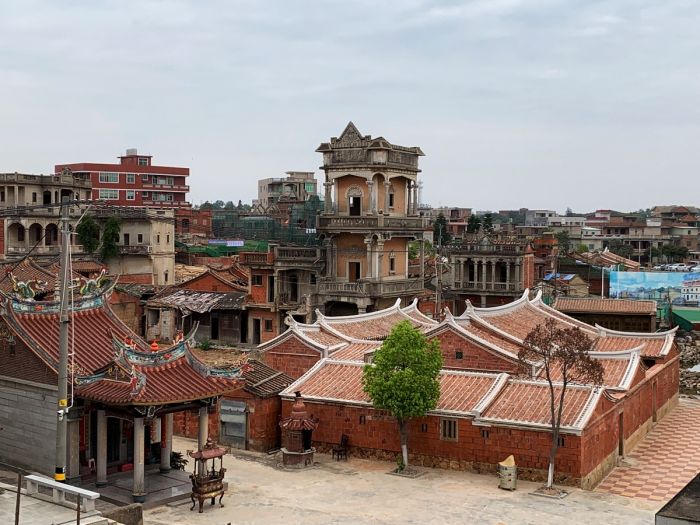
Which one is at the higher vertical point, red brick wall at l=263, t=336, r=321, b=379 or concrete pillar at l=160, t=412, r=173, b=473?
red brick wall at l=263, t=336, r=321, b=379

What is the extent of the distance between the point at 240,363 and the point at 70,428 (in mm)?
5523

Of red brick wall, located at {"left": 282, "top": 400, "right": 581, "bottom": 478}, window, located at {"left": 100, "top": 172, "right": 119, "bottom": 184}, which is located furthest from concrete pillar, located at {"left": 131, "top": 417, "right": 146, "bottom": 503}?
window, located at {"left": 100, "top": 172, "right": 119, "bottom": 184}

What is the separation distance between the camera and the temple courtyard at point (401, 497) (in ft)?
76.1

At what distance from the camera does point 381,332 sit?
135 ft

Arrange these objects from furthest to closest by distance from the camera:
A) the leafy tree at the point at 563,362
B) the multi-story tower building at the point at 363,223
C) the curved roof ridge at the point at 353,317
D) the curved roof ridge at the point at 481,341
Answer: the multi-story tower building at the point at 363,223
the curved roof ridge at the point at 353,317
the curved roof ridge at the point at 481,341
the leafy tree at the point at 563,362

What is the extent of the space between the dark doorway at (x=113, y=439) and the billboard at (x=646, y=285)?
191ft

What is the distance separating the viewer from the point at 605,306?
5872cm

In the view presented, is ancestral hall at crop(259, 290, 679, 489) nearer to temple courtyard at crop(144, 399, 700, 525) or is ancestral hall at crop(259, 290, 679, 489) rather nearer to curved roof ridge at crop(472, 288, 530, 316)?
curved roof ridge at crop(472, 288, 530, 316)

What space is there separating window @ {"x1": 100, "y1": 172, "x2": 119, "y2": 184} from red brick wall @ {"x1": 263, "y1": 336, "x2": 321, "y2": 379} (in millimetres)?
65493

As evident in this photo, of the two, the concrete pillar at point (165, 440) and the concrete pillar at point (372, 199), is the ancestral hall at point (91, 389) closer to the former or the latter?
the concrete pillar at point (165, 440)

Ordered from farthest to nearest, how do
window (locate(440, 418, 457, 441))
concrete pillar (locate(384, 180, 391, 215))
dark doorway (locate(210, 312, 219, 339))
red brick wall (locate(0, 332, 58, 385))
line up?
dark doorway (locate(210, 312, 219, 339)) < concrete pillar (locate(384, 180, 391, 215)) < window (locate(440, 418, 457, 441)) < red brick wall (locate(0, 332, 58, 385))

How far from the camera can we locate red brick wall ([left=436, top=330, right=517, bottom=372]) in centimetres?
3259

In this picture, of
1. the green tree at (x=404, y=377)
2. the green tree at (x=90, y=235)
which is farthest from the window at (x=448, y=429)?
the green tree at (x=90, y=235)

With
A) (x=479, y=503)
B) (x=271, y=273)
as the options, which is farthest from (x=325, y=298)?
(x=479, y=503)
